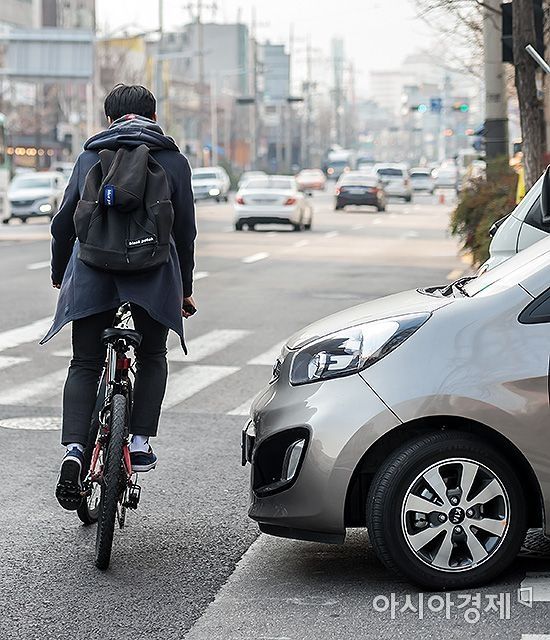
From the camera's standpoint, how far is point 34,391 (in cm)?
1105

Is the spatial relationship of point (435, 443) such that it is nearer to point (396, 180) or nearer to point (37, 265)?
point (37, 265)

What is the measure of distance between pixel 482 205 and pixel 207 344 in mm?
9711

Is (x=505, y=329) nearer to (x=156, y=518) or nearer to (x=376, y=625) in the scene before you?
(x=376, y=625)

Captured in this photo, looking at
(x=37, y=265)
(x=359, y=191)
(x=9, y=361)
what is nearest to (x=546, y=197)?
(x=9, y=361)

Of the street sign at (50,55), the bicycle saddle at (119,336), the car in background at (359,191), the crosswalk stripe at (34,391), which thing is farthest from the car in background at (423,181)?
the bicycle saddle at (119,336)

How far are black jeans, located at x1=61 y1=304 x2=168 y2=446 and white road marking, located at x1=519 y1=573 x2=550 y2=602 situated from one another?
1534mm

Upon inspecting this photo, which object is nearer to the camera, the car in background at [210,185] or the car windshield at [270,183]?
the car windshield at [270,183]

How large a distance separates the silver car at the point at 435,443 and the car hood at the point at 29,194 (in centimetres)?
4372

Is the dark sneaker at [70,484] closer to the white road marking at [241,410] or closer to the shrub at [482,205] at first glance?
the white road marking at [241,410]

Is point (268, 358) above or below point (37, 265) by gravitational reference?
above

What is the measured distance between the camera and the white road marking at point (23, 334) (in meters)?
14.2

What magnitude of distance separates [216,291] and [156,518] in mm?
13560

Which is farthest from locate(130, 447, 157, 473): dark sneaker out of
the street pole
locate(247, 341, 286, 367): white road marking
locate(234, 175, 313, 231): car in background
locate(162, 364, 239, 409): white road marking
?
locate(234, 175, 313, 231): car in background

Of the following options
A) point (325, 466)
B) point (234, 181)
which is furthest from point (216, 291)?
point (234, 181)
